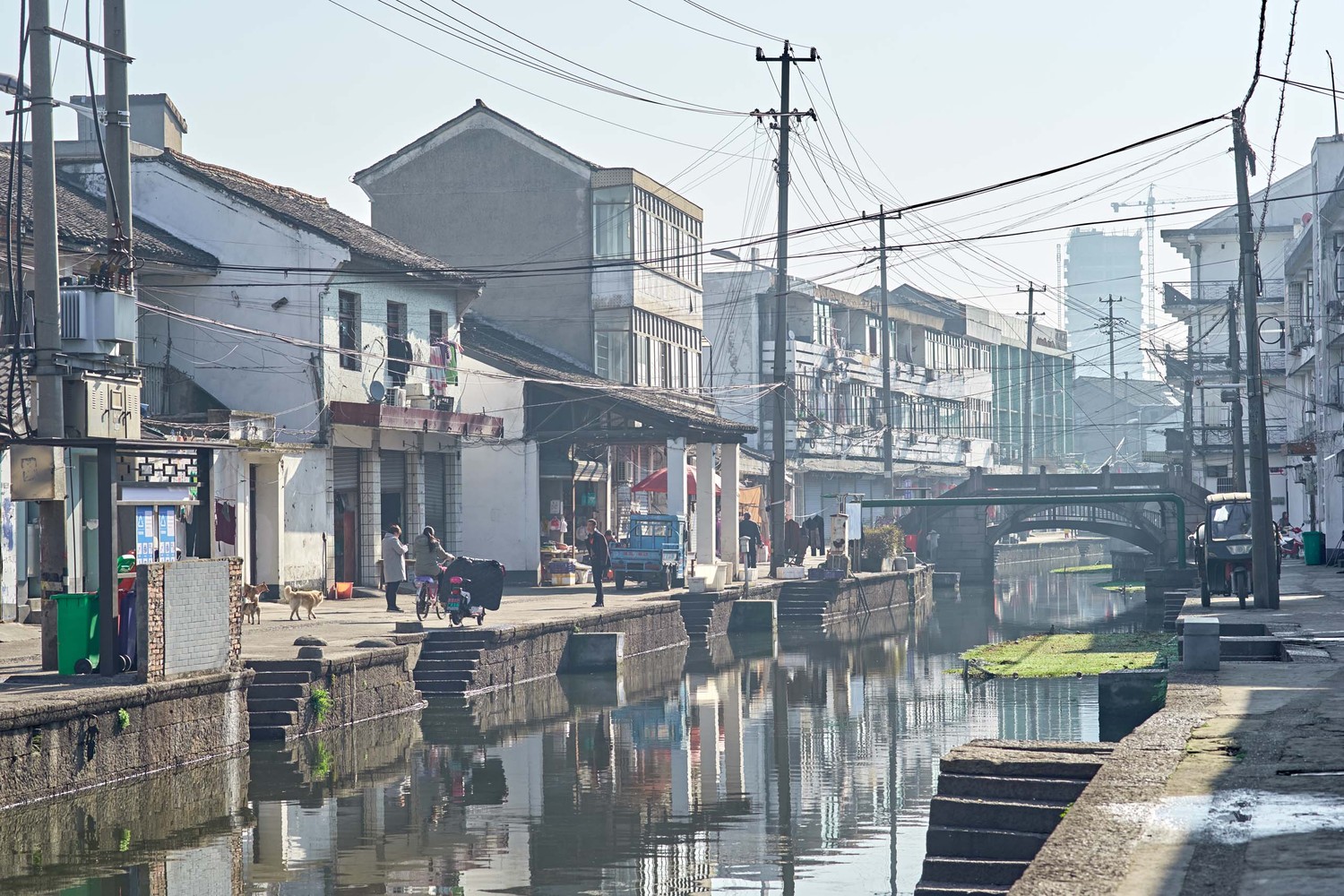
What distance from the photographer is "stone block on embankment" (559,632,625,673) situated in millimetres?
28875

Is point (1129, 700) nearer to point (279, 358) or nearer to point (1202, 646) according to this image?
point (1202, 646)

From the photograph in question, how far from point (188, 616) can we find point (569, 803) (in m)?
4.71

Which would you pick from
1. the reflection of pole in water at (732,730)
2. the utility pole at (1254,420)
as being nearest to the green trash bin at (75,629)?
the reflection of pole in water at (732,730)

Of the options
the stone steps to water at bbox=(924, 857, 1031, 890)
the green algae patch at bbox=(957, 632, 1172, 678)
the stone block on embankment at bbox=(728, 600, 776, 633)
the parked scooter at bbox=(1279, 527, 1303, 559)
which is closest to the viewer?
the stone steps to water at bbox=(924, 857, 1031, 890)

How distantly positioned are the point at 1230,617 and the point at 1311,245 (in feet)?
89.2

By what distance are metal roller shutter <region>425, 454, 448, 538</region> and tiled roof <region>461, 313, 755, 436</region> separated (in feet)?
9.49

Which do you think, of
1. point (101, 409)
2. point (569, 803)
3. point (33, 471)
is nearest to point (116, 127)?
point (101, 409)

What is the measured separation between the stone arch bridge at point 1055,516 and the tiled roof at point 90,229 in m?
34.1

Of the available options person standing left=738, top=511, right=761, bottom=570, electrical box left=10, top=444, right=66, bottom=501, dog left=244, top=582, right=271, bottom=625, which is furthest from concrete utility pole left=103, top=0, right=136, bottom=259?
person standing left=738, top=511, right=761, bottom=570

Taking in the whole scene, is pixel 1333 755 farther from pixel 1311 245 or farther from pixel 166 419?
pixel 1311 245

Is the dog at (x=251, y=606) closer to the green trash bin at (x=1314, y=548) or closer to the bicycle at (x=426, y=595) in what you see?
the bicycle at (x=426, y=595)

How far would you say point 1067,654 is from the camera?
105 ft

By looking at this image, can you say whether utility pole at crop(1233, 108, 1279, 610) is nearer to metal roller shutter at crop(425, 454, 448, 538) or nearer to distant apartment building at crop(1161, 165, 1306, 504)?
metal roller shutter at crop(425, 454, 448, 538)

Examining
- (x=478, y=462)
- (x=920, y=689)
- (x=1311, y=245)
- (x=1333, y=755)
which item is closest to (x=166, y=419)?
(x=478, y=462)
